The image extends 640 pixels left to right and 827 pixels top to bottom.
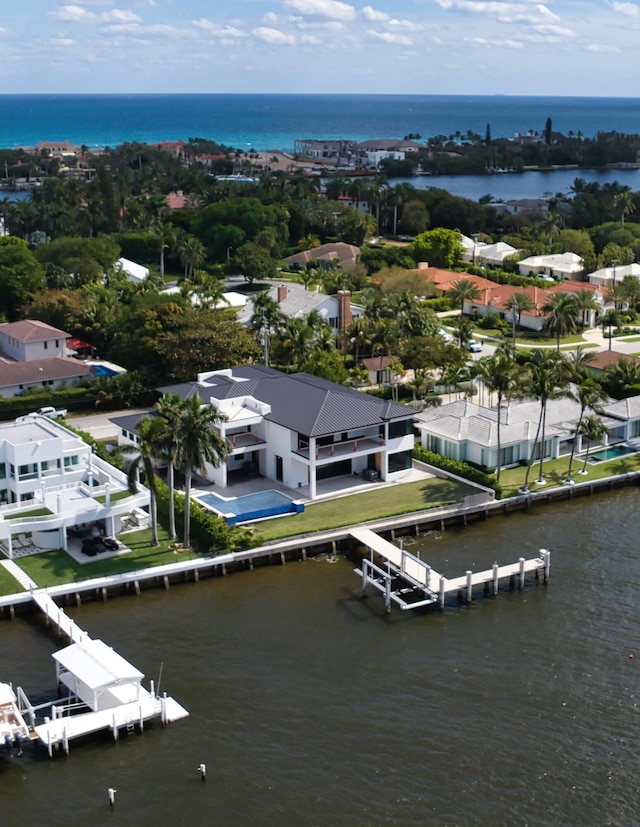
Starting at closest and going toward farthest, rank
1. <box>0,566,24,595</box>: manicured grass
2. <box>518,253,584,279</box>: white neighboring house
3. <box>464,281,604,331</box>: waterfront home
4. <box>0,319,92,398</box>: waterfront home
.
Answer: <box>0,566,24,595</box>: manicured grass < <box>0,319,92,398</box>: waterfront home < <box>464,281,604,331</box>: waterfront home < <box>518,253,584,279</box>: white neighboring house

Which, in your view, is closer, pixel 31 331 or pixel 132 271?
pixel 31 331

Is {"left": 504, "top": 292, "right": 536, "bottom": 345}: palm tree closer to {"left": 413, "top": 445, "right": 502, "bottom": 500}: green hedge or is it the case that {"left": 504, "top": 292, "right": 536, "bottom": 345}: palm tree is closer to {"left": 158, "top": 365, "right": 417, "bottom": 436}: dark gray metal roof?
{"left": 413, "top": 445, "right": 502, "bottom": 500}: green hedge

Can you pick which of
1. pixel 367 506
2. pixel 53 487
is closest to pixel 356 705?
pixel 367 506

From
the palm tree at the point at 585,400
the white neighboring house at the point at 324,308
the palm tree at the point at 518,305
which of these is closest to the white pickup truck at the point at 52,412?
the white neighboring house at the point at 324,308

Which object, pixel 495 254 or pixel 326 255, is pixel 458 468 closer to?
pixel 326 255

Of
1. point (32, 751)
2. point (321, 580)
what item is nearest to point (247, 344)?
point (321, 580)

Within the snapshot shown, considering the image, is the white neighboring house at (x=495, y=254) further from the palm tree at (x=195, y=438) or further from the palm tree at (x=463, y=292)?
the palm tree at (x=195, y=438)

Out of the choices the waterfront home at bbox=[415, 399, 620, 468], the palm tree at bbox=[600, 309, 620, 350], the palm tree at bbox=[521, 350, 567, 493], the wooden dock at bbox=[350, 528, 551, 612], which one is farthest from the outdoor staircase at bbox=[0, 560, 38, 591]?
the palm tree at bbox=[600, 309, 620, 350]
